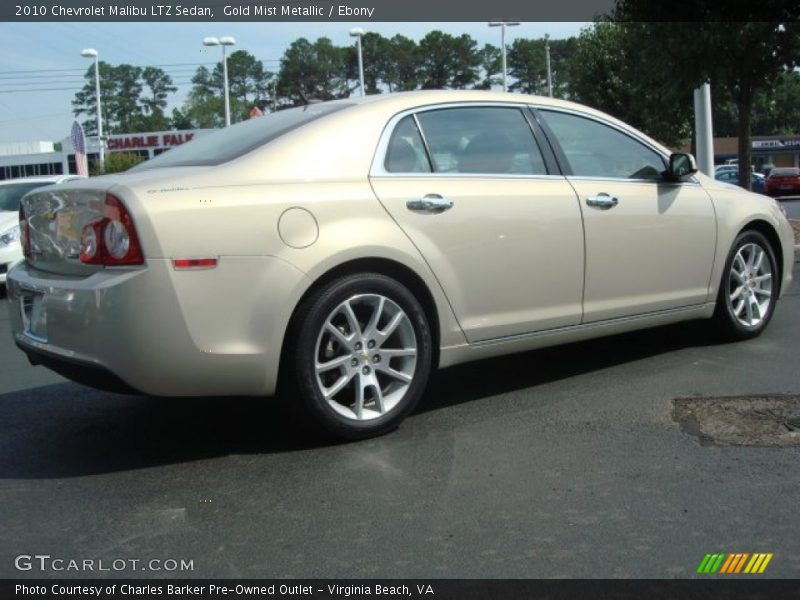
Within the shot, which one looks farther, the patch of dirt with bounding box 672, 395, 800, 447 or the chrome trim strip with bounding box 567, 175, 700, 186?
the chrome trim strip with bounding box 567, 175, 700, 186

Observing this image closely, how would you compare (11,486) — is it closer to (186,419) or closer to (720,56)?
(186,419)

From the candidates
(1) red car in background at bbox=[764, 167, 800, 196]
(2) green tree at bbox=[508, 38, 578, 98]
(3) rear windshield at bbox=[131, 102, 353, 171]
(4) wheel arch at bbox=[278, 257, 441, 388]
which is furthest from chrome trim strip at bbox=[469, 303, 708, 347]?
(2) green tree at bbox=[508, 38, 578, 98]

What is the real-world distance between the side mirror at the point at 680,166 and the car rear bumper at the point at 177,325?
2.62 meters

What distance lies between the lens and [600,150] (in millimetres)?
4910

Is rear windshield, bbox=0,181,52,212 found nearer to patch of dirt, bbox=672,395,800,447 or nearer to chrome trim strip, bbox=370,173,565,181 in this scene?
chrome trim strip, bbox=370,173,565,181

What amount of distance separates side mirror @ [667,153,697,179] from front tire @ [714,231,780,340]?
2.12 feet

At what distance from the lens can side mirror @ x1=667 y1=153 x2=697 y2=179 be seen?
16.8ft

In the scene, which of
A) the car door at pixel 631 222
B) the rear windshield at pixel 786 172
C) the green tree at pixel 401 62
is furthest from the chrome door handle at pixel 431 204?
the green tree at pixel 401 62

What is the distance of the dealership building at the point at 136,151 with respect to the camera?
6219 centimetres

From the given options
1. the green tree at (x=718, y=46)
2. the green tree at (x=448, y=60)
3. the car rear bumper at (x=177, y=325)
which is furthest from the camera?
the green tree at (x=448, y=60)

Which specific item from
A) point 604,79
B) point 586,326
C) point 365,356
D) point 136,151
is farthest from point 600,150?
point 136,151

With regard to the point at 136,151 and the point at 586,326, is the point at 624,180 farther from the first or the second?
the point at 136,151

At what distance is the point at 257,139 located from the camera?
4.03 meters

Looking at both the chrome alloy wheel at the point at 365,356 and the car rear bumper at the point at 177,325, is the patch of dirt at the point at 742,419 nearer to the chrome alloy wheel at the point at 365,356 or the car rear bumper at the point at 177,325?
the chrome alloy wheel at the point at 365,356
